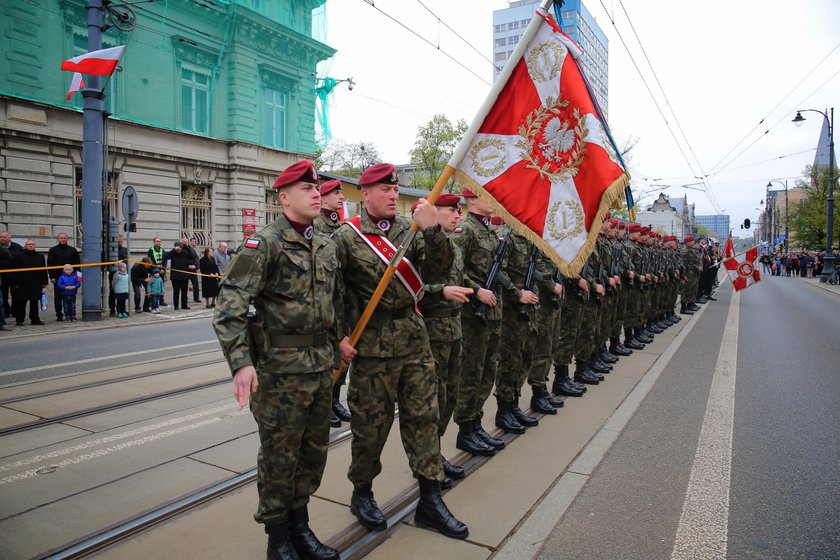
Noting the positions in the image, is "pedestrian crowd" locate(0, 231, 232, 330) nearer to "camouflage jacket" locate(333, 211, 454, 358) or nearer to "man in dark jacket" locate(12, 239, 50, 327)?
"man in dark jacket" locate(12, 239, 50, 327)

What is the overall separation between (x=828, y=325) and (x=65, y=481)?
48.6ft

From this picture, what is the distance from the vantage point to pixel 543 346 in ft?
18.7

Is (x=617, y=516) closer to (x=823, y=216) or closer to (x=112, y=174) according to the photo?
(x=112, y=174)

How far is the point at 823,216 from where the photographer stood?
39375 mm

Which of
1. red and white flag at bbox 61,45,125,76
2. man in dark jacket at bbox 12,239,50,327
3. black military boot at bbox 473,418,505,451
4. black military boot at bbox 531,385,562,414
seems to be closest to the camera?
black military boot at bbox 473,418,505,451

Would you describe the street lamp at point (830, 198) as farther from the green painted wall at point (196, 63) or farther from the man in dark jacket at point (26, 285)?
the man in dark jacket at point (26, 285)

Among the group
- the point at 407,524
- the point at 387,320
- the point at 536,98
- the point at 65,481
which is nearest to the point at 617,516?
the point at 407,524

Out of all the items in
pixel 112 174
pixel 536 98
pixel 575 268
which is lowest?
pixel 575 268

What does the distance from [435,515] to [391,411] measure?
0.62m

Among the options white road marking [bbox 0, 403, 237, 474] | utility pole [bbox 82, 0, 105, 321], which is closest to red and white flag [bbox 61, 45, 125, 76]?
utility pole [bbox 82, 0, 105, 321]

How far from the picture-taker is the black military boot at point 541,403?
5.80 metres

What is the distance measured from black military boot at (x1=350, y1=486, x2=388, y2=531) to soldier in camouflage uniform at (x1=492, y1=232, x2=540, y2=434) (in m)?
2.00

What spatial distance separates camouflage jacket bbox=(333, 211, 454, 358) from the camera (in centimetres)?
336

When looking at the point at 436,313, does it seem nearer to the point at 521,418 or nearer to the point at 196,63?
the point at 521,418
